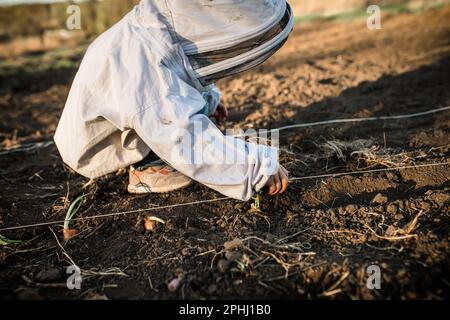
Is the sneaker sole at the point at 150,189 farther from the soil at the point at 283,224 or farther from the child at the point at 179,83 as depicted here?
the child at the point at 179,83

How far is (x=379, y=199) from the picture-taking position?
2076 mm

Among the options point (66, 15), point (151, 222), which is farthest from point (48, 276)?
point (66, 15)

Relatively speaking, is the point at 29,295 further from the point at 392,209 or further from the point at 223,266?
the point at 392,209

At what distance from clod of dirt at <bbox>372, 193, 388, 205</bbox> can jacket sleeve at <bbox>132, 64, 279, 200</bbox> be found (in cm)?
60

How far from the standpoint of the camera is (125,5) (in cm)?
748

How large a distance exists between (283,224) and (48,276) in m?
1.13

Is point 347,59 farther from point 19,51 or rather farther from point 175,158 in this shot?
point 19,51

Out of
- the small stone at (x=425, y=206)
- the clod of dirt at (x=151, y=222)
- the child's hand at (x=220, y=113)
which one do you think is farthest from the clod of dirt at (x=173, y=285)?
the child's hand at (x=220, y=113)

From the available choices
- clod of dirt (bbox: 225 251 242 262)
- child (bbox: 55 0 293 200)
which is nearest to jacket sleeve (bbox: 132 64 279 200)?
child (bbox: 55 0 293 200)

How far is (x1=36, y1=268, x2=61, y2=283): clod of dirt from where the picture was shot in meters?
1.80

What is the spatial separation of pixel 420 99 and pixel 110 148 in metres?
2.62

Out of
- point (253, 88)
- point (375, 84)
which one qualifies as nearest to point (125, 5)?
point (253, 88)

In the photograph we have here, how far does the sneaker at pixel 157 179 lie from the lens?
7.59 ft
